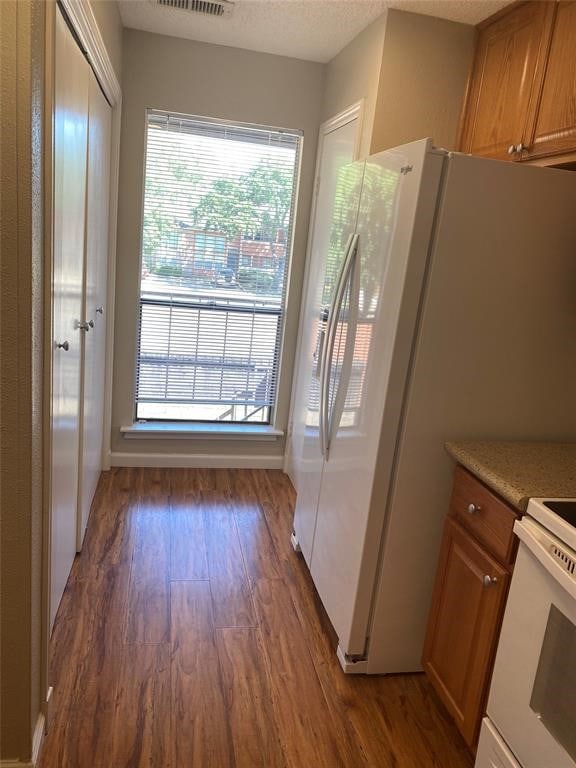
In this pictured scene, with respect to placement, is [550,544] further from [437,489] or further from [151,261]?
Answer: [151,261]

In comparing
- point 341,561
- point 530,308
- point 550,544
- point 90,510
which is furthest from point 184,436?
point 550,544

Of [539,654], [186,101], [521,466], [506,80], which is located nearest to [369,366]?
[521,466]

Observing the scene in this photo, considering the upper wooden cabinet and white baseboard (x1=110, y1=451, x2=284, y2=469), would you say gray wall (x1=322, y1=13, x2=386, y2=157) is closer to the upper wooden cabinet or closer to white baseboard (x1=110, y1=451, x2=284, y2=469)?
the upper wooden cabinet

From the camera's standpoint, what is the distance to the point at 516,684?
4.80 ft

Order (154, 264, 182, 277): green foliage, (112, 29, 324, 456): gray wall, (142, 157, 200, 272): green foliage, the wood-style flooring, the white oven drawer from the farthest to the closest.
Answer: (154, 264, 182, 277): green foliage
(142, 157, 200, 272): green foliage
(112, 29, 324, 456): gray wall
the wood-style flooring
the white oven drawer

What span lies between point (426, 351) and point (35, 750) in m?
1.58

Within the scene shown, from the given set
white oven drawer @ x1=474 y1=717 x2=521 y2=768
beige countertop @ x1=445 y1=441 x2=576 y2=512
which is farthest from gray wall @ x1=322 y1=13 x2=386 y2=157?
white oven drawer @ x1=474 y1=717 x2=521 y2=768

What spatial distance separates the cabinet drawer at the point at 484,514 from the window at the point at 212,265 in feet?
6.79

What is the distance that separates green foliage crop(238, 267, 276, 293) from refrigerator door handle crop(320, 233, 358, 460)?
4.57 ft

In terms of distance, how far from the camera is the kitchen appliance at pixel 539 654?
4.23 feet

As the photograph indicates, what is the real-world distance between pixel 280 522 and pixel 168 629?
3.45 ft

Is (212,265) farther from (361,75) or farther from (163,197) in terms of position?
(361,75)

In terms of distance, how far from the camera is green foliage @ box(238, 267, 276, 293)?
3594mm

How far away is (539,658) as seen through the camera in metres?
1.38
